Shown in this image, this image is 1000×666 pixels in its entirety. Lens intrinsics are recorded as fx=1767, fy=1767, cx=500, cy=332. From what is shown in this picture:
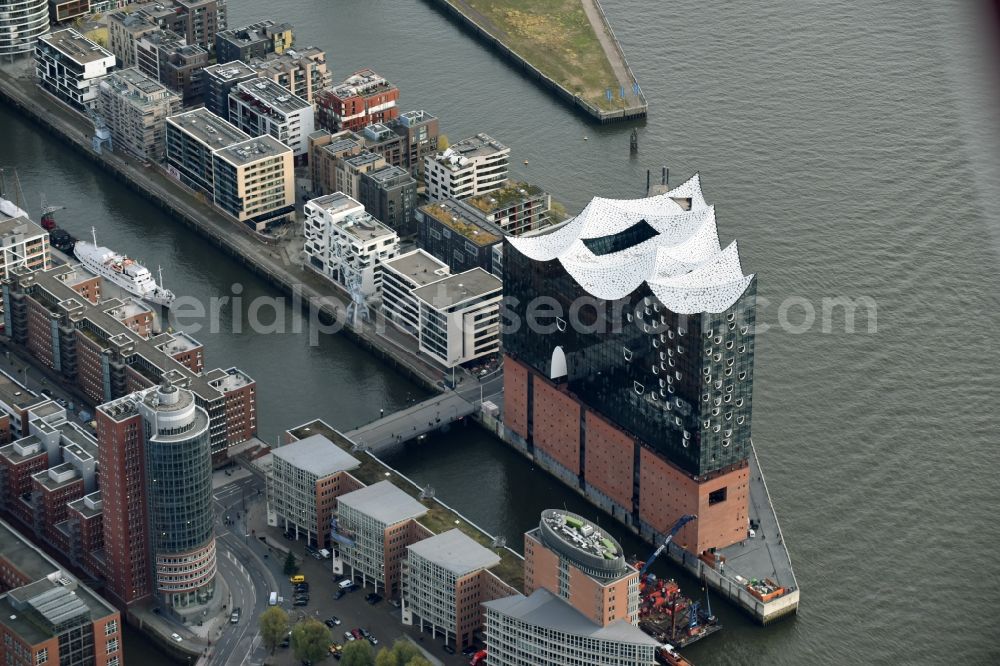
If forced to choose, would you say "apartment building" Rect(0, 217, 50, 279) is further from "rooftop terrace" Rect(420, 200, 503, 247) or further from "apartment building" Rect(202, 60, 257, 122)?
"rooftop terrace" Rect(420, 200, 503, 247)

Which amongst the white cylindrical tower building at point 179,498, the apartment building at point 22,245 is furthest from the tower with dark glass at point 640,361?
the apartment building at point 22,245

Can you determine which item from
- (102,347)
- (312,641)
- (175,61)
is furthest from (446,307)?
(175,61)

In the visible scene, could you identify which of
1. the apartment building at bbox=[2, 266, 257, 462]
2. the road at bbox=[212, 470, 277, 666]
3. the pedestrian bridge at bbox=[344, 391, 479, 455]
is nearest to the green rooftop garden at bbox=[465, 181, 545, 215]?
the pedestrian bridge at bbox=[344, 391, 479, 455]

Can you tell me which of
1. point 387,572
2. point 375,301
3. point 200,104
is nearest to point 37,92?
point 200,104

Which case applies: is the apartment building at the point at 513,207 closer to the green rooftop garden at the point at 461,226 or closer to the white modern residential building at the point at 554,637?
the green rooftop garden at the point at 461,226

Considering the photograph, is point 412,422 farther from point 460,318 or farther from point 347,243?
point 347,243
